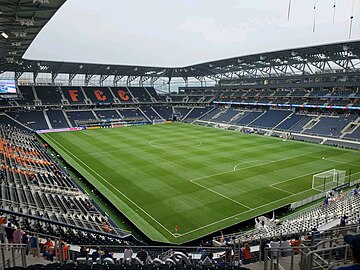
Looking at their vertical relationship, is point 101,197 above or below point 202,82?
below

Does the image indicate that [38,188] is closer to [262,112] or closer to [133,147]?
[133,147]

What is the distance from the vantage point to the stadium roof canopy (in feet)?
54.7

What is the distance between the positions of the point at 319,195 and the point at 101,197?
18.2 m

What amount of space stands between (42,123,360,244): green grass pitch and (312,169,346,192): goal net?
82 cm

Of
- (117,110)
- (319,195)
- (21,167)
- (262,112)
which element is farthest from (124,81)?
(319,195)

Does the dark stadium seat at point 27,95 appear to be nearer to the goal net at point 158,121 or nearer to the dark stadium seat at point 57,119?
the dark stadium seat at point 57,119

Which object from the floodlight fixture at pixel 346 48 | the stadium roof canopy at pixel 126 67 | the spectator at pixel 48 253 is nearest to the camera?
the spectator at pixel 48 253

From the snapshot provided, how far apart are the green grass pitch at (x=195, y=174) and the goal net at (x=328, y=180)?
818 millimetres

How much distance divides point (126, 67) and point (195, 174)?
46024 mm

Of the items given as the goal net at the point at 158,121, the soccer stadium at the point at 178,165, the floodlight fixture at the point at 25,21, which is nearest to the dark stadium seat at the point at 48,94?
the soccer stadium at the point at 178,165

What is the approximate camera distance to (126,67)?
67812mm

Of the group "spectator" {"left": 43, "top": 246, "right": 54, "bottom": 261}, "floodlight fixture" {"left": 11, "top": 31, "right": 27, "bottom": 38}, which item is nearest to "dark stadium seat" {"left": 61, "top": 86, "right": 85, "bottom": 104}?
"floodlight fixture" {"left": 11, "top": 31, "right": 27, "bottom": 38}

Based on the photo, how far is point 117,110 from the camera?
73.8m

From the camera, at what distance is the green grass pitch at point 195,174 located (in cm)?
2027
